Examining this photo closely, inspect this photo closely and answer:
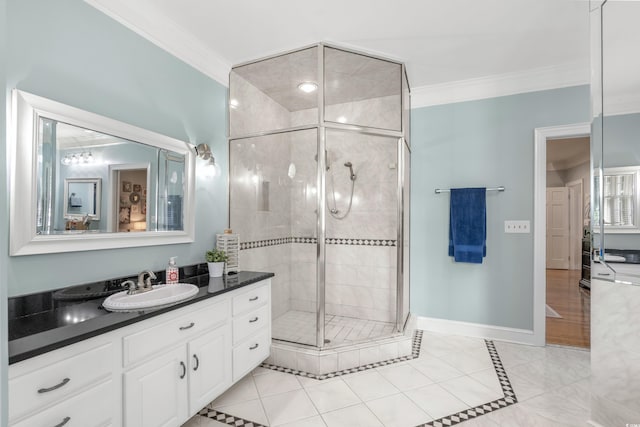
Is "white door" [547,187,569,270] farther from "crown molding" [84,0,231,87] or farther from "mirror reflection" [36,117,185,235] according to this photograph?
"mirror reflection" [36,117,185,235]

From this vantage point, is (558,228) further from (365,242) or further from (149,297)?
(149,297)

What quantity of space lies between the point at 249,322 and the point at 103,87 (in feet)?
5.68

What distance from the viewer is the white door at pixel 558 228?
678 centimetres

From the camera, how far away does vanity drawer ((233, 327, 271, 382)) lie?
2049mm

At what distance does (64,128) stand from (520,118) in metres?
3.60

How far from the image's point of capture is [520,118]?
9.84 feet

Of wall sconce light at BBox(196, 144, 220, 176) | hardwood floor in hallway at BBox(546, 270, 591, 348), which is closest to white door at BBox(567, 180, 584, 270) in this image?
hardwood floor in hallway at BBox(546, 270, 591, 348)

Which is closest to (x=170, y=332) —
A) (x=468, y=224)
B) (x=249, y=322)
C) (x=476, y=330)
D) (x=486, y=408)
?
(x=249, y=322)

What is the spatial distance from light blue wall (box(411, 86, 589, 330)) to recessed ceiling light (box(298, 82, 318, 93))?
4.30 feet

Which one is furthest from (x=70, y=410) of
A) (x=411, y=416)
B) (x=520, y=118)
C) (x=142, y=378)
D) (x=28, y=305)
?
(x=520, y=118)

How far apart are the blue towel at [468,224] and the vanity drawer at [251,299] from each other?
1.95 m

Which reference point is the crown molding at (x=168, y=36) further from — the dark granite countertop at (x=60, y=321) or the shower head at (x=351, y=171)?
the dark granite countertop at (x=60, y=321)

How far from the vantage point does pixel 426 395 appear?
212 cm

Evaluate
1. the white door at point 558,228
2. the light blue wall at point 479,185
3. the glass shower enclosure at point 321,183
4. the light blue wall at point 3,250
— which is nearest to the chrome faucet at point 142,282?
the glass shower enclosure at point 321,183
